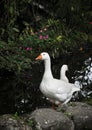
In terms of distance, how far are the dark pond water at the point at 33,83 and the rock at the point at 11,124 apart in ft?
5.66

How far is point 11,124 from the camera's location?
5.24 metres

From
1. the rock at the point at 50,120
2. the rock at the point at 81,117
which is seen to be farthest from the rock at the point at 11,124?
the rock at the point at 81,117

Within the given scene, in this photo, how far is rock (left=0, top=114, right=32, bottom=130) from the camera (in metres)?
5.21

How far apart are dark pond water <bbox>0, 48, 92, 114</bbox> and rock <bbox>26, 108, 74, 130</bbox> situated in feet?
4.69

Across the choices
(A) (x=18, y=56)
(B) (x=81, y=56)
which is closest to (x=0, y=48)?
(A) (x=18, y=56)

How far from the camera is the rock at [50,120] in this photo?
5.51m

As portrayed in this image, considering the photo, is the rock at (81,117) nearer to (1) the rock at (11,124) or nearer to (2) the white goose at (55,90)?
(2) the white goose at (55,90)

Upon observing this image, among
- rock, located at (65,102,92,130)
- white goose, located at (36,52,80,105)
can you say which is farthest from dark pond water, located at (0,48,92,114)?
rock, located at (65,102,92,130)

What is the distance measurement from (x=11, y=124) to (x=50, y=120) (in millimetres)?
633

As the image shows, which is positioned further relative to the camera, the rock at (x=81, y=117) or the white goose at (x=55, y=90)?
the white goose at (x=55, y=90)

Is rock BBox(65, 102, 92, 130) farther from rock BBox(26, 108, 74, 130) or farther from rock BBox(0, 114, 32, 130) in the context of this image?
rock BBox(0, 114, 32, 130)

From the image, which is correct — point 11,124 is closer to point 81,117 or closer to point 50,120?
point 50,120

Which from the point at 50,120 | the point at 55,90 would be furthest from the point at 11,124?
the point at 55,90

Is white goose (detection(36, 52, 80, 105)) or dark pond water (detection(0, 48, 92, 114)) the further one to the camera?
dark pond water (detection(0, 48, 92, 114))
